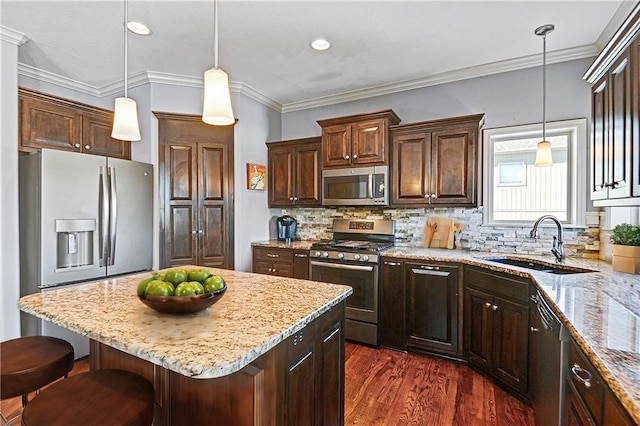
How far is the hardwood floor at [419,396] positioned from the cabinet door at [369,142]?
78.5 inches

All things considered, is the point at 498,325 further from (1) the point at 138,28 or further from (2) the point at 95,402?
(1) the point at 138,28

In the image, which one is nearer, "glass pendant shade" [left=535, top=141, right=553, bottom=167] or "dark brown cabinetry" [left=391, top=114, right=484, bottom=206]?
"glass pendant shade" [left=535, top=141, right=553, bottom=167]

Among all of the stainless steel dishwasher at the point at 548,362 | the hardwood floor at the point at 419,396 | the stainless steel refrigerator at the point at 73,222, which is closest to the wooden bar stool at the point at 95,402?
the hardwood floor at the point at 419,396

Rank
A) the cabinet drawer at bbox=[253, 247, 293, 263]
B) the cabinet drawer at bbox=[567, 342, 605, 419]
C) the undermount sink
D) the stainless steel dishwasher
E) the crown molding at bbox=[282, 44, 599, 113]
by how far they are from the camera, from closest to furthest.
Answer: the cabinet drawer at bbox=[567, 342, 605, 419] → the stainless steel dishwasher → the undermount sink → the crown molding at bbox=[282, 44, 599, 113] → the cabinet drawer at bbox=[253, 247, 293, 263]

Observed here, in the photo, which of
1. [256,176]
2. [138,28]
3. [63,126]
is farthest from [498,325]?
[63,126]

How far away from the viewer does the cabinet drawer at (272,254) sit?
3640 millimetres

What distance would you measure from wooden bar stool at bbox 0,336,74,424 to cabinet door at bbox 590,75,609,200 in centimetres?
299

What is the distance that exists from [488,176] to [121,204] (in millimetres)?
3690

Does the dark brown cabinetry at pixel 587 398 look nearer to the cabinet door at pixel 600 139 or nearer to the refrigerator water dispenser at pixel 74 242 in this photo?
the cabinet door at pixel 600 139

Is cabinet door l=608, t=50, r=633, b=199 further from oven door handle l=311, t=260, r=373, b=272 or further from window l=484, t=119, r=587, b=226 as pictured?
oven door handle l=311, t=260, r=373, b=272

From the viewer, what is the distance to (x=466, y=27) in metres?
2.53

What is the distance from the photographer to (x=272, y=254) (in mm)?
3740

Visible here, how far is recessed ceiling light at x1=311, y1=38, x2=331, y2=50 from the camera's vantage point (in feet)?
8.98

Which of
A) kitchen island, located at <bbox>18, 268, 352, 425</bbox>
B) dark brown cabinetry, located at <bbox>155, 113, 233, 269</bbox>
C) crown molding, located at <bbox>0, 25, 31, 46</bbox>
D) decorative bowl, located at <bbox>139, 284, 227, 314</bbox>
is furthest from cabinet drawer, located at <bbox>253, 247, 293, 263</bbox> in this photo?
crown molding, located at <bbox>0, 25, 31, 46</bbox>
